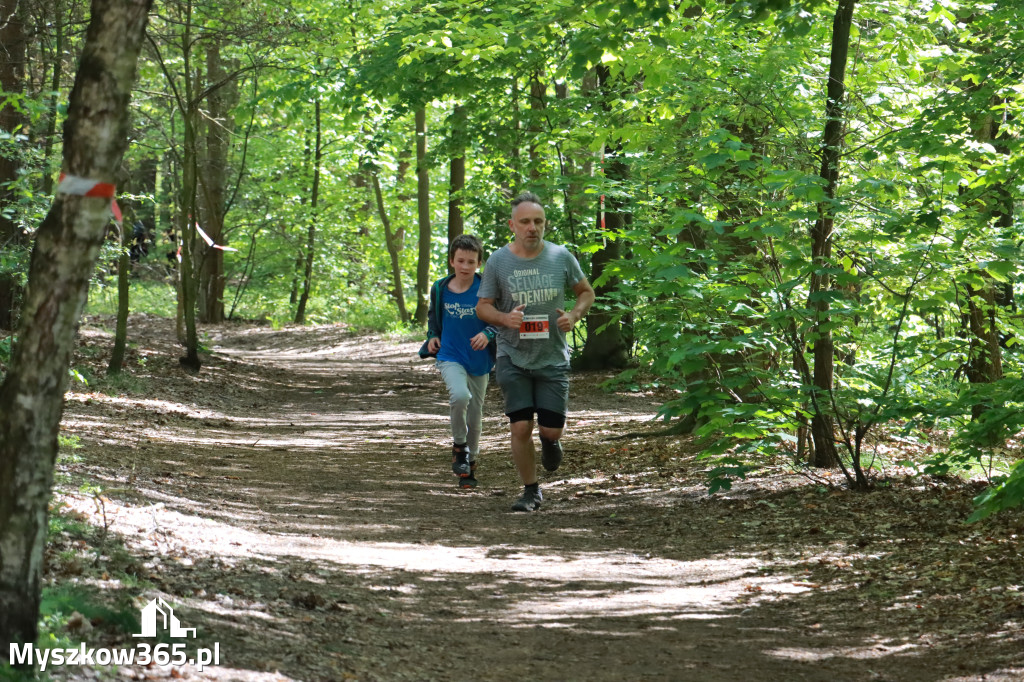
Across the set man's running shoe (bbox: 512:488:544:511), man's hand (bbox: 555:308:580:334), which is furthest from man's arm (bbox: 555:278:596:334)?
man's running shoe (bbox: 512:488:544:511)

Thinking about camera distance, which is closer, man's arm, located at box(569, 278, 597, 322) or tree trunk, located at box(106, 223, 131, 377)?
man's arm, located at box(569, 278, 597, 322)

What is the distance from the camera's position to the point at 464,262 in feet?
27.4

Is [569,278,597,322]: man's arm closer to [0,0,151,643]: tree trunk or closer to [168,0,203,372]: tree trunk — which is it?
[0,0,151,643]: tree trunk

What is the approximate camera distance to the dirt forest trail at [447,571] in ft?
13.9

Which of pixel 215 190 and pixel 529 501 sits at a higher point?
pixel 215 190

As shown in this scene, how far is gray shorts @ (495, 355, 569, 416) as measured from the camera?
24.3ft

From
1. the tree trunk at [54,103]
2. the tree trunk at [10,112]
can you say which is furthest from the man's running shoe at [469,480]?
the tree trunk at [10,112]

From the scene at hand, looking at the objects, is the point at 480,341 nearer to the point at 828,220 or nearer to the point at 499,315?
the point at 499,315

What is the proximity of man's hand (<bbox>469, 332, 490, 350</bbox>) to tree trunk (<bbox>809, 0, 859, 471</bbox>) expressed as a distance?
254cm

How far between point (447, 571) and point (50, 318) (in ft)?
10.4

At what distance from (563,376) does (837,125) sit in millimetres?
2817

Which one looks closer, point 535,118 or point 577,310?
point 577,310

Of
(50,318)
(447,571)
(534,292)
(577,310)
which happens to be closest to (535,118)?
(534,292)

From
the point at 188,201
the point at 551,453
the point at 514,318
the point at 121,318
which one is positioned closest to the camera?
the point at 514,318
